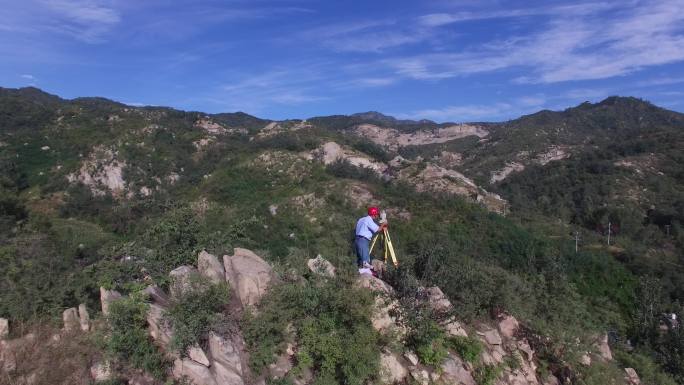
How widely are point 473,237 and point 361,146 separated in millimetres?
41614

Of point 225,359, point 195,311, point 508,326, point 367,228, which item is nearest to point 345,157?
point 367,228

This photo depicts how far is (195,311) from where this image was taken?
7.29m

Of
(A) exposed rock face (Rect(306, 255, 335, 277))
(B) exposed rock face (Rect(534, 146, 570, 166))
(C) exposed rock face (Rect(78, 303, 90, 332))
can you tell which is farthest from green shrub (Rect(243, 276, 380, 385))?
(B) exposed rock face (Rect(534, 146, 570, 166))

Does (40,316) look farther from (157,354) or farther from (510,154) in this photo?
(510,154)

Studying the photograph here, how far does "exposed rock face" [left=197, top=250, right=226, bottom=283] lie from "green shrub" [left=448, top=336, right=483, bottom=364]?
178 inches

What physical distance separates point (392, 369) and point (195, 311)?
3.44 meters

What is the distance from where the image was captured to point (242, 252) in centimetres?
922

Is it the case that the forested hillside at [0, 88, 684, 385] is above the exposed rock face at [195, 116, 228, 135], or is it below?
below

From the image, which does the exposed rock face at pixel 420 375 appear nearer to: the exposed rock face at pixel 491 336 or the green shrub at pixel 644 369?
the exposed rock face at pixel 491 336

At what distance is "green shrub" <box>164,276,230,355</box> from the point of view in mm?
6859

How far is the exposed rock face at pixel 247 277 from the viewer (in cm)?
808

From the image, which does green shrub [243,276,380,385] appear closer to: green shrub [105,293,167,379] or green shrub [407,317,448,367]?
green shrub [407,317,448,367]

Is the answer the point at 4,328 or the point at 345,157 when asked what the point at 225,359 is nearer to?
the point at 4,328

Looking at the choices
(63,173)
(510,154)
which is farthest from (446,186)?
(510,154)
